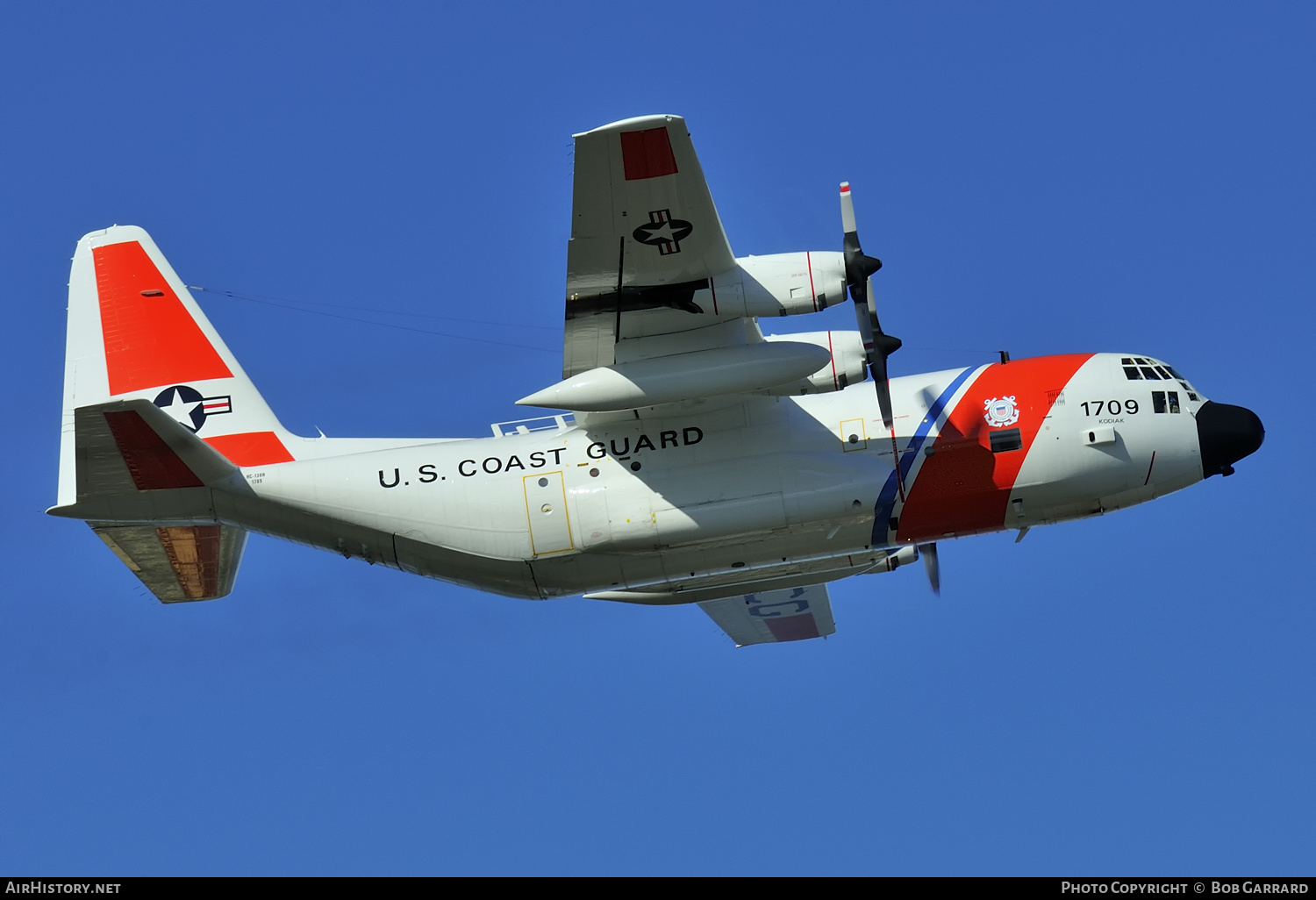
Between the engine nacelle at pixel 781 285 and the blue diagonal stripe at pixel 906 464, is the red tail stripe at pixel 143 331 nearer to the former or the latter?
the engine nacelle at pixel 781 285

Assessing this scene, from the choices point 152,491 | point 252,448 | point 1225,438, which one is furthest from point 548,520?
point 1225,438

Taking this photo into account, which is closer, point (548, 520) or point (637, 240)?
point (637, 240)

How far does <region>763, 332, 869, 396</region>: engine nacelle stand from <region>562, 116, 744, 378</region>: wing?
1.21 metres

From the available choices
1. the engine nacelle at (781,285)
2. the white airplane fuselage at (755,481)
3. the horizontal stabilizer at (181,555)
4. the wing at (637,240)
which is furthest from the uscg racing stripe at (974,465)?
the horizontal stabilizer at (181,555)

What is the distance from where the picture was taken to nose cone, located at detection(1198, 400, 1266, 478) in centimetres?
1758

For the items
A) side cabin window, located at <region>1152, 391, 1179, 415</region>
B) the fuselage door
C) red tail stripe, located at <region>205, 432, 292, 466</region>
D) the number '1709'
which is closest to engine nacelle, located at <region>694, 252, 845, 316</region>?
the fuselage door

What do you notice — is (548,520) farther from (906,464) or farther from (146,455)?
(146,455)

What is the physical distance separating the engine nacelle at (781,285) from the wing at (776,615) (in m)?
6.35

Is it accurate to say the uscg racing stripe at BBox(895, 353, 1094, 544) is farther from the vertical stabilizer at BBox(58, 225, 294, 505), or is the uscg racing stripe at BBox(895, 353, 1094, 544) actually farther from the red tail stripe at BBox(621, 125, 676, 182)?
the vertical stabilizer at BBox(58, 225, 294, 505)

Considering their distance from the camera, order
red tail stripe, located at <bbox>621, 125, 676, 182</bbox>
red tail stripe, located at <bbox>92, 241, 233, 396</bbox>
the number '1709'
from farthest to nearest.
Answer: red tail stripe, located at <bbox>92, 241, 233, 396</bbox> → the number '1709' → red tail stripe, located at <bbox>621, 125, 676, 182</bbox>

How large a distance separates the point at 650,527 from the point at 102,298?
828 centimetres

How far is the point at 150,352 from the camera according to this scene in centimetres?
1931

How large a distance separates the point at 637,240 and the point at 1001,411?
515 centimetres
